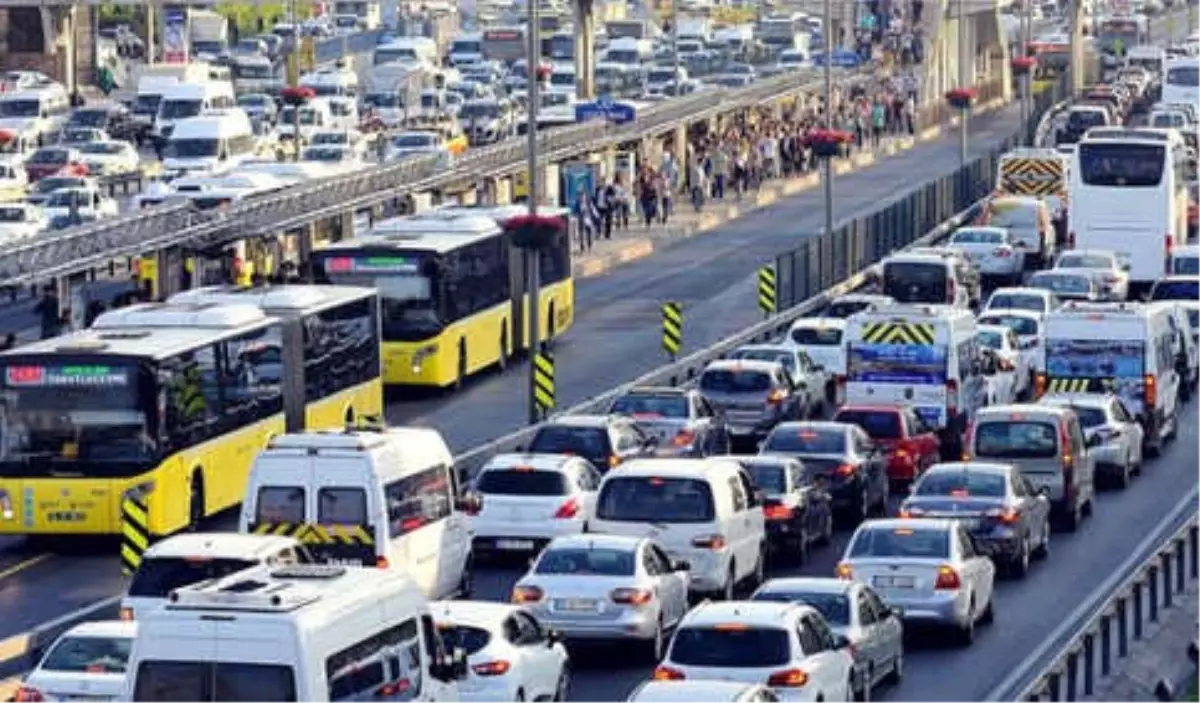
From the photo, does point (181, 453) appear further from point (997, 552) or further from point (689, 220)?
point (689, 220)

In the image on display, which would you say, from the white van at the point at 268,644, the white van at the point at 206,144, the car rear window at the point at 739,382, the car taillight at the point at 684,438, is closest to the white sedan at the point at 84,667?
the white van at the point at 268,644

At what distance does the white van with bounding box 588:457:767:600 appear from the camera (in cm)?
3781

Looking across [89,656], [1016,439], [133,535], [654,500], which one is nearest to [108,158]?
[1016,439]

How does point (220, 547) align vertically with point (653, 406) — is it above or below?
above

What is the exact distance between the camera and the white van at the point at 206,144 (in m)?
93.2

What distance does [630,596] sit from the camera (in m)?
34.5

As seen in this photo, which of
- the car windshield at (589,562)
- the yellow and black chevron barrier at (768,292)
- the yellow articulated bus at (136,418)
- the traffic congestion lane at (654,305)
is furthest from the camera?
the yellow and black chevron barrier at (768,292)

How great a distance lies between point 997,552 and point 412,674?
586 inches

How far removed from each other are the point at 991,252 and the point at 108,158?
100ft

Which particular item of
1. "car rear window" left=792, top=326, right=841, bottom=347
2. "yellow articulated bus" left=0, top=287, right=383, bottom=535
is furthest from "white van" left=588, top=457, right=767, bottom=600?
"car rear window" left=792, top=326, right=841, bottom=347

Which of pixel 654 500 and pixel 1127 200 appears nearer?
pixel 654 500

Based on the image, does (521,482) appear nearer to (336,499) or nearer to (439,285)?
(336,499)

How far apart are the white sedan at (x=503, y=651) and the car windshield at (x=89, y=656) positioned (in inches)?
95.0

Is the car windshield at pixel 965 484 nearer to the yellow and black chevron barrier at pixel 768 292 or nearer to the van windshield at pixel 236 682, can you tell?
the van windshield at pixel 236 682
